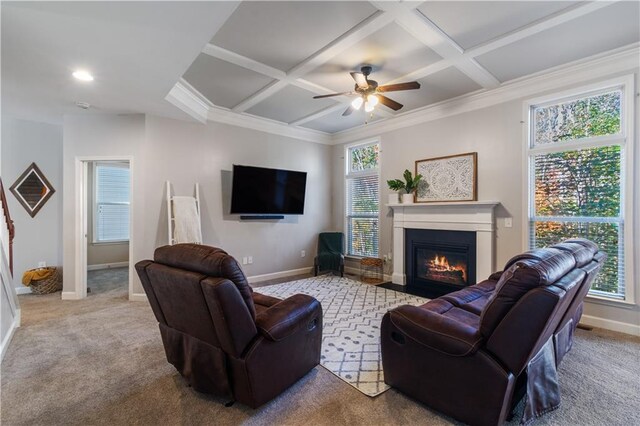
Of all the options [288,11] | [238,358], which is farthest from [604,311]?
[288,11]

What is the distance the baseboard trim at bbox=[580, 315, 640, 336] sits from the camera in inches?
119

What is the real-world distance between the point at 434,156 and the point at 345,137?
6.54ft

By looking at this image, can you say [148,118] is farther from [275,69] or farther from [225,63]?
[275,69]

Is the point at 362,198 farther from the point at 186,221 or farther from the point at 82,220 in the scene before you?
the point at 82,220

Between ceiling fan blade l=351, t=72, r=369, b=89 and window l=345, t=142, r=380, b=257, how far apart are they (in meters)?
2.31

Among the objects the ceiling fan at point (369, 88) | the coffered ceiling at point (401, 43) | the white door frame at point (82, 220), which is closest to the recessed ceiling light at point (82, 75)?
the coffered ceiling at point (401, 43)

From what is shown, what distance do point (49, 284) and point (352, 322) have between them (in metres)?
4.68

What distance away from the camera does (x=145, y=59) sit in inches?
106

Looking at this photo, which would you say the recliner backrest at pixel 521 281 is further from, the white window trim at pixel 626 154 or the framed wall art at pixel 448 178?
the framed wall art at pixel 448 178

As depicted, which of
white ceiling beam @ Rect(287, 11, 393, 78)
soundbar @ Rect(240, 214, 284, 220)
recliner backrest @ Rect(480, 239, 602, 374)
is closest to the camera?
recliner backrest @ Rect(480, 239, 602, 374)

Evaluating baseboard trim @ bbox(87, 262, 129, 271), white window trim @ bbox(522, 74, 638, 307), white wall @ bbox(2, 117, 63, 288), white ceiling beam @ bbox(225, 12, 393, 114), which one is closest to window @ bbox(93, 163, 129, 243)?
baseboard trim @ bbox(87, 262, 129, 271)

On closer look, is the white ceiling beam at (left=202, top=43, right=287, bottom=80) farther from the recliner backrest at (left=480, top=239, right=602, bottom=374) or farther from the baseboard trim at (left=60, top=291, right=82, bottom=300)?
the baseboard trim at (left=60, top=291, right=82, bottom=300)

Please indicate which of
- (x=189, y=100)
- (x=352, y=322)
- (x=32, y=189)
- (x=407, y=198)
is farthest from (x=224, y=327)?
(x=32, y=189)

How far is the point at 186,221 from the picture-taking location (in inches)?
170
